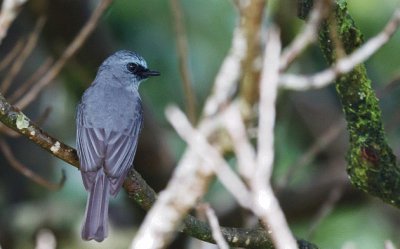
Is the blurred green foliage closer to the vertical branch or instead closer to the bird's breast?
the bird's breast

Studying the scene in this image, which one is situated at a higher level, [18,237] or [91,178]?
[18,237]

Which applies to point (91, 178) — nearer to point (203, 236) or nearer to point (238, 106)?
point (203, 236)

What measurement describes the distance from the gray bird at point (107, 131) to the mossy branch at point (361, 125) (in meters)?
1.44

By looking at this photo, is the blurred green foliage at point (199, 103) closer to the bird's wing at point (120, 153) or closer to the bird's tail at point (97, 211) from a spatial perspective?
the bird's wing at point (120, 153)

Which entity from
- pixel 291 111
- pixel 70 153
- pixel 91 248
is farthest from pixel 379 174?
pixel 291 111

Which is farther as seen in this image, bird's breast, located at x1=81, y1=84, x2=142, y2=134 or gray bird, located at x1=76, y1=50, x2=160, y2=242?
bird's breast, located at x1=81, y1=84, x2=142, y2=134

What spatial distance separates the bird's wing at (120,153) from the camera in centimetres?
526

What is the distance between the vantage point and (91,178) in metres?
5.38

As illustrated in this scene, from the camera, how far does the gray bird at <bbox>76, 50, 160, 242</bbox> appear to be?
17.2ft

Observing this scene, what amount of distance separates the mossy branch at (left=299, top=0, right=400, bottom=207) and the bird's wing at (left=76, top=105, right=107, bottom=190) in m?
1.68

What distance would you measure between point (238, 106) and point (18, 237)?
5.39m

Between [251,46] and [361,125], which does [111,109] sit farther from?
[251,46]

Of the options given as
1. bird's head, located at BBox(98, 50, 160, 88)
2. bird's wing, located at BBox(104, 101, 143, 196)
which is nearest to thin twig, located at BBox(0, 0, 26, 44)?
bird's wing, located at BBox(104, 101, 143, 196)

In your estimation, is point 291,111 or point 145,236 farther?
point 291,111
